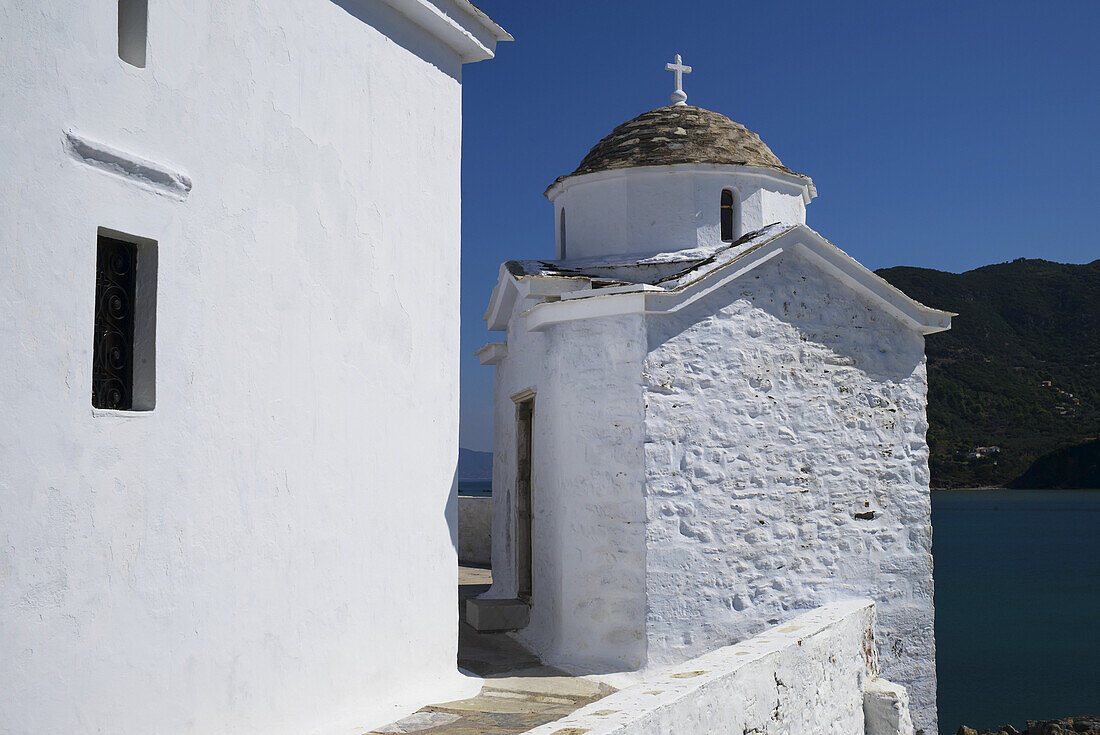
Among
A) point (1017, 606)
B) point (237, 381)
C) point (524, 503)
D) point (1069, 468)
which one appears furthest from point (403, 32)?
point (1069, 468)

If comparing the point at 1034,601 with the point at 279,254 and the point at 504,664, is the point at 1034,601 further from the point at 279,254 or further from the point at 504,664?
the point at 279,254

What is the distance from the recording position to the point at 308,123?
554cm

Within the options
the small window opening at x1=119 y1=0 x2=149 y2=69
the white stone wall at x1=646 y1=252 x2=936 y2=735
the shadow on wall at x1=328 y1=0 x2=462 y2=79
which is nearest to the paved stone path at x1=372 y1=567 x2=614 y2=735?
the white stone wall at x1=646 y1=252 x2=936 y2=735

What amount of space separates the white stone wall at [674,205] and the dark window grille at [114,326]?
7022mm

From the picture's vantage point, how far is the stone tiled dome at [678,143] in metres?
10.9

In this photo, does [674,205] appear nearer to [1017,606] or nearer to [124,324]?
[124,324]

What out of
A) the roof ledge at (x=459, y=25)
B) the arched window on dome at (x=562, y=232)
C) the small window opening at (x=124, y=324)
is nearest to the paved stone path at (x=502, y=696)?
the small window opening at (x=124, y=324)

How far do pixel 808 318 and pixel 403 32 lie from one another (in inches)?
168

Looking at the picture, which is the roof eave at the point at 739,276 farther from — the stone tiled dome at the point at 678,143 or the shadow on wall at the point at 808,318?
the stone tiled dome at the point at 678,143

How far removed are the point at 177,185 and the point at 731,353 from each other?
16.1ft

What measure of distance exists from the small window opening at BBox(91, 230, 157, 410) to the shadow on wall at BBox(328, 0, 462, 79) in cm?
216

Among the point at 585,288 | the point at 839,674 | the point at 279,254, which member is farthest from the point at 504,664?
the point at 279,254

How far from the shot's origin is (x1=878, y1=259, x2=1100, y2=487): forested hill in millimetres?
51344

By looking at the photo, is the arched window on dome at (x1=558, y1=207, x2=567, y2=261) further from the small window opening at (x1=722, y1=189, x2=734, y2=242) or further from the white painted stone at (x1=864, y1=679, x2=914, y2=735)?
the white painted stone at (x1=864, y1=679, x2=914, y2=735)
